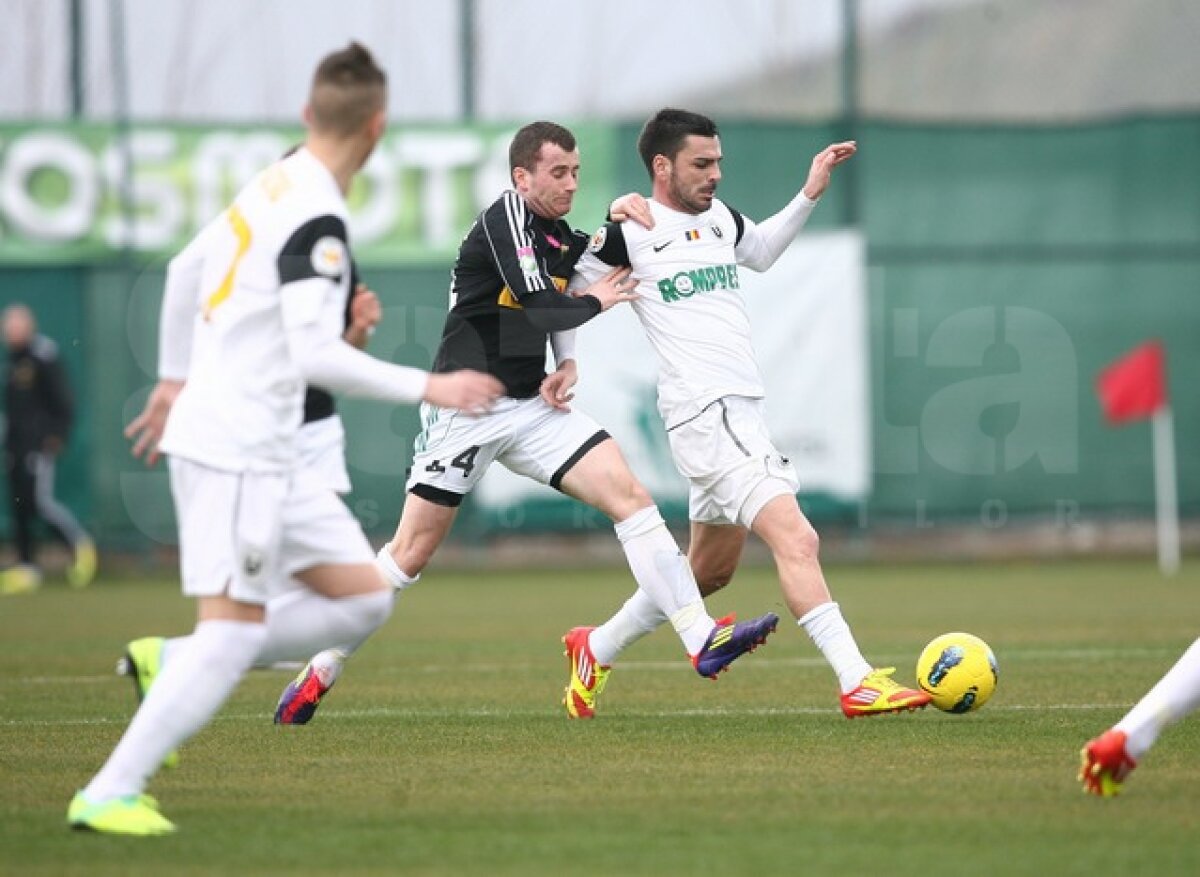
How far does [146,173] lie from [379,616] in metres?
14.1

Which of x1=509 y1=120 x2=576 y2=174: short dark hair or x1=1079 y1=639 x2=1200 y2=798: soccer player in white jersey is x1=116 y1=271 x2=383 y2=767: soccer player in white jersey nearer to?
x1=1079 y1=639 x2=1200 y2=798: soccer player in white jersey

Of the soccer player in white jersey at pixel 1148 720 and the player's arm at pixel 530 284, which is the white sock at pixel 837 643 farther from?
the soccer player in white jersey at pixel 1148 720

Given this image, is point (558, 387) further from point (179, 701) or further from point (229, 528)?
point (179, 701)

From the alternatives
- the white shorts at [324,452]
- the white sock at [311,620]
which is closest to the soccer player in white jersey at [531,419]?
the white shorts at [324,452]

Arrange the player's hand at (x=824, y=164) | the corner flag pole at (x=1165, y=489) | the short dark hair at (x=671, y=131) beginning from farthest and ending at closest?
the corner flag pole at (x=1165, y=489), the player's hand at (x=824, y=164), the short dark hair at (x=671, y=131)

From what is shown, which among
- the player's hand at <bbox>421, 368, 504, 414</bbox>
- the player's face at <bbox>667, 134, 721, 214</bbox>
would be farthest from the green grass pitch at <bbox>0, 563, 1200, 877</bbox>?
the player's face at <bbox>667, 134, 721, 214</bbox>

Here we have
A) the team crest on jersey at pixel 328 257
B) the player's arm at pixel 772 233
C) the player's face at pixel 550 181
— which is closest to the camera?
the team crest on jersey at pixel 328 257

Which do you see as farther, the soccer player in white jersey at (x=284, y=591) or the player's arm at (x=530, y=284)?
the player's arm at (x=530, y=284)

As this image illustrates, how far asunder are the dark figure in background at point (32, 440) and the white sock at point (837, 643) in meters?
11.8

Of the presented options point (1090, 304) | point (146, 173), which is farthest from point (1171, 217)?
point (146, 173)

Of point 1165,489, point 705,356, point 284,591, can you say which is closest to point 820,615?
point 705,356

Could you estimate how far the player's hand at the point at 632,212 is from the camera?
844 centimetres

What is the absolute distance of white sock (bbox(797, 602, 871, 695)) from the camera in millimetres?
7668

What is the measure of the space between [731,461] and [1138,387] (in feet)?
39.4
